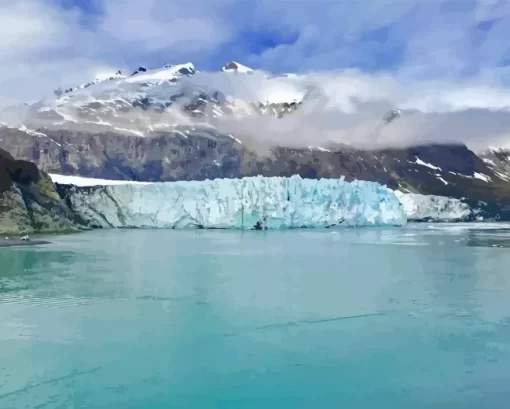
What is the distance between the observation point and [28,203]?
73.6ft

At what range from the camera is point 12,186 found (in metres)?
21.9

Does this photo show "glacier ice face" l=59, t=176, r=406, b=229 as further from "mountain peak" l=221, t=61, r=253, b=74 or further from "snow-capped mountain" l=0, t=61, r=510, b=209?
"mountain peak" l=221, t=61, r=253, b=74

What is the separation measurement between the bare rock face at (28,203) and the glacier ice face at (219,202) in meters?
2.07

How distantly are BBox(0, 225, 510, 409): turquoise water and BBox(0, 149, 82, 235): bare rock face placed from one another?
400 inches

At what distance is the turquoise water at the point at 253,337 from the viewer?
4.50 metres

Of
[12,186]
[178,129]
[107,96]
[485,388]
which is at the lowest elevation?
[485,388]

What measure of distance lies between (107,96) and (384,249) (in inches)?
3228

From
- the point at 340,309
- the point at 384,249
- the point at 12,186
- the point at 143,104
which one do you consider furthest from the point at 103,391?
the point at 143,104

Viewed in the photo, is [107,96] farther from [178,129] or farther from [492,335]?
[492,335]

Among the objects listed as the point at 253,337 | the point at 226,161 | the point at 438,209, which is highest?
the point at 226,161

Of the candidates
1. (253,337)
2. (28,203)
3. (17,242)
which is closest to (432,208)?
(28,203)

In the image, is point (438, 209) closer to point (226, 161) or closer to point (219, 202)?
point (219, 202)

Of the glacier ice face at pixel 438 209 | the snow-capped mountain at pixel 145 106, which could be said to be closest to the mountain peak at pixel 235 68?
the snow-capped mountain at pixel 145 106

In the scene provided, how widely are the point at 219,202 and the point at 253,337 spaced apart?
21320 millimetres
